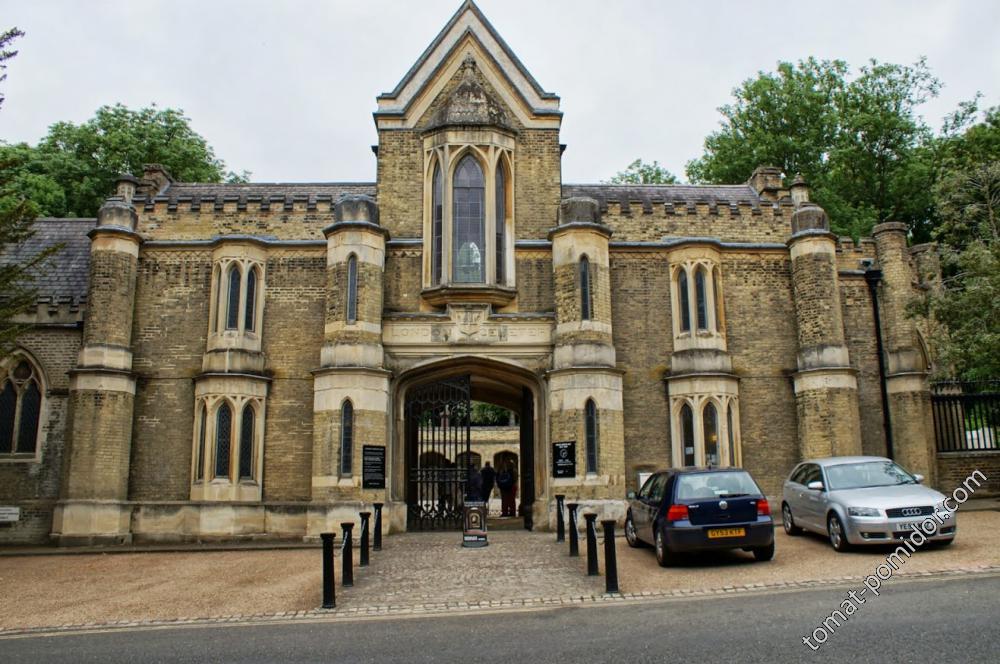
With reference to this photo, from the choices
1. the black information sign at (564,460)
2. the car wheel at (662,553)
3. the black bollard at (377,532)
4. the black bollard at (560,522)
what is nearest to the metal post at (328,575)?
the black bollard at (377,532)

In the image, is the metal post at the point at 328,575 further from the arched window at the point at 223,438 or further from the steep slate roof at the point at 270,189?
the steep slate roof at the point at 270,189

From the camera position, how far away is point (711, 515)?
11.5 metres

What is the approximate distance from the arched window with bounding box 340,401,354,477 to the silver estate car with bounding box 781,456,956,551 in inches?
349

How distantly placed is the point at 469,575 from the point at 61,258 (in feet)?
50.8

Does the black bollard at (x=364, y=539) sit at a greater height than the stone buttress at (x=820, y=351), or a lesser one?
lesser

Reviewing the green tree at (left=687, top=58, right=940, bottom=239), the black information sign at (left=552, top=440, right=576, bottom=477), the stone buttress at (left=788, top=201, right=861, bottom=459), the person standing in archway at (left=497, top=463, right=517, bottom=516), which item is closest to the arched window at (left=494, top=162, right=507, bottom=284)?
the black information sign at (left=552, top=440, right=576, bottom=477)

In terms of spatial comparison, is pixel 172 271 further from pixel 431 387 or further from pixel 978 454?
pixel 978 454

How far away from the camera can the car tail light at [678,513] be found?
11.6 metres

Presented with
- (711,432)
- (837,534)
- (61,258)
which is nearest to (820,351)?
(711,432)

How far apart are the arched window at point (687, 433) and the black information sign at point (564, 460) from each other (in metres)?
2.94

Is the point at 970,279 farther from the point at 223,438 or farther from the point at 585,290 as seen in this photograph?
the point at 223,438

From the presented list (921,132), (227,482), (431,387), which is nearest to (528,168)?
(431,387)

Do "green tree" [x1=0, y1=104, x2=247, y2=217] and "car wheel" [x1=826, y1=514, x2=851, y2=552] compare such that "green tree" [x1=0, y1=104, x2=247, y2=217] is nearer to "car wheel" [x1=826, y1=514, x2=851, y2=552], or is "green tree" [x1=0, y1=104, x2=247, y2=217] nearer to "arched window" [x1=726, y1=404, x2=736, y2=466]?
"arched window" [x1=726, y1=404, x2=736, y2=466]

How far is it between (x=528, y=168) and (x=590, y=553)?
11.1m
